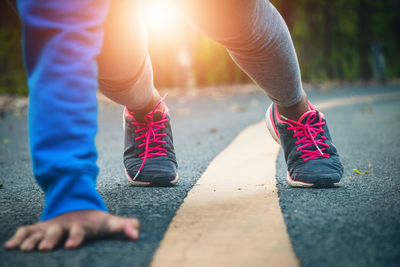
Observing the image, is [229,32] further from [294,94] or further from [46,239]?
[46,239]

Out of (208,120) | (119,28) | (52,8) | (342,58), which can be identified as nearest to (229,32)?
(119,28)

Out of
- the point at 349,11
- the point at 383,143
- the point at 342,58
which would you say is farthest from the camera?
the point at 349,11

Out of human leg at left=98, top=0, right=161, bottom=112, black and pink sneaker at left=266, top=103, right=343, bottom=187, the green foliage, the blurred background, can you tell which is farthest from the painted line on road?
the green foliage

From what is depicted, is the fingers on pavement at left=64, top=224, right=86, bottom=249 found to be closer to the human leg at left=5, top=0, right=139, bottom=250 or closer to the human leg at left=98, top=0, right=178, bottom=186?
the human leg at left=5, top=0, right=139, bottom=250

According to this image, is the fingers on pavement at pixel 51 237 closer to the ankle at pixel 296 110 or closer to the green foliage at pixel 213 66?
the ankle at pixel 296 110

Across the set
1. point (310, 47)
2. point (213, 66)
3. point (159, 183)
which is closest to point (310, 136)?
point (159, 183)

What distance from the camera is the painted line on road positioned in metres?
1.13

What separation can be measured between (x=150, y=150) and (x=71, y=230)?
2.84ft

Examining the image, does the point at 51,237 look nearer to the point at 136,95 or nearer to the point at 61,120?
the point at 61,120

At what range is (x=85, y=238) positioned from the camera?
1.21 m

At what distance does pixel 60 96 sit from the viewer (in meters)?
1.22

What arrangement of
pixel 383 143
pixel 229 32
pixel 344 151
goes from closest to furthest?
1. pixel 229 32
2. pixel 344 151
3. pixel 383 143

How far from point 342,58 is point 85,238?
62.6 feet

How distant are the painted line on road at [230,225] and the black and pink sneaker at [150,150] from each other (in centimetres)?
17
